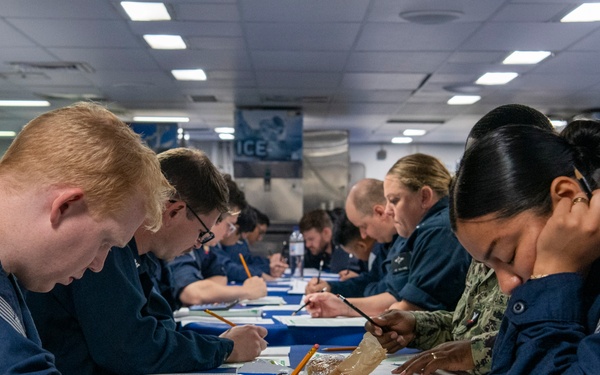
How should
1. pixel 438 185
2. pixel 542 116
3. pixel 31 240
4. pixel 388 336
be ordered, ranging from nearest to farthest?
pixel 31 240 → pixel 542 116 → pixel 388 336 → pixel 438 185

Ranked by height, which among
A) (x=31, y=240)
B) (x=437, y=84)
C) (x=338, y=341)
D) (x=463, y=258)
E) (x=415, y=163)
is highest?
(x=437, y=84)

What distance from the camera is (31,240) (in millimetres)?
1241

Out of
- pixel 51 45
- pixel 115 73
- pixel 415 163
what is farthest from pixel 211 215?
pixel 115 73

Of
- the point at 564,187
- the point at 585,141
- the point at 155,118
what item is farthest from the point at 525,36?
the point at 155,118

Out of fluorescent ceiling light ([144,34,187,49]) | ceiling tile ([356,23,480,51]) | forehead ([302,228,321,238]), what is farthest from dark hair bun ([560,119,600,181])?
forehead ([302,228,321,238])

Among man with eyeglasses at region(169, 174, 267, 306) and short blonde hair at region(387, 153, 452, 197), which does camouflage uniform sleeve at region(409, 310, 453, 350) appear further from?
man with eyeglasses at region(169, 174, 267, 306)

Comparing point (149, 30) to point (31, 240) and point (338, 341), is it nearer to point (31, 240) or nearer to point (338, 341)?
point (338, 341)

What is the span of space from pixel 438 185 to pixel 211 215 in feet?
5.10

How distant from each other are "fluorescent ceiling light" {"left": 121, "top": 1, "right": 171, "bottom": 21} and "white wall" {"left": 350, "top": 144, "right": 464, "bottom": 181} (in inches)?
472

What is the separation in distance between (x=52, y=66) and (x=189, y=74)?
5.31 ft

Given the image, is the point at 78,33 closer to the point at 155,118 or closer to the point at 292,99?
the point at 292,99

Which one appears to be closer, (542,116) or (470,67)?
(542,116)

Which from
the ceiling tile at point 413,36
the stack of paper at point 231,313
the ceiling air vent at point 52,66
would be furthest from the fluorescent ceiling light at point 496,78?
the stack of paper at point 231,313

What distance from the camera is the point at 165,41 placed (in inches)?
274
